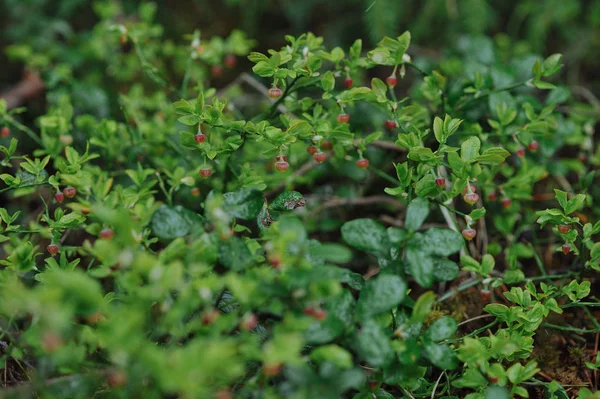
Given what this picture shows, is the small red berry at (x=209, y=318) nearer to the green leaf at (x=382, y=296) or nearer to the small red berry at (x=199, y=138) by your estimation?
the green leaf at (x=382, y=296)

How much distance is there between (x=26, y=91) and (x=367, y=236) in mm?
1790

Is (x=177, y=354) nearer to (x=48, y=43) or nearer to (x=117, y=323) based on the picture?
(x=117, y=323)

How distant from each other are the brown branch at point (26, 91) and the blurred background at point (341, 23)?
0.11 meters

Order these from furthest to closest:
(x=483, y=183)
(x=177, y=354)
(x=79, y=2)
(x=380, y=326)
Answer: (x=79, y=2) < (x=483, y=183) < (x=380, y=326) < (x=177, y=354)

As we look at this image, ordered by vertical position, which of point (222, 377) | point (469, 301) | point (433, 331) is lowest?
point (469, 301)

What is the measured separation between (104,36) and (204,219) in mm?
1373

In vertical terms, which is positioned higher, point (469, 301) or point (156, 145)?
point (156, 145)

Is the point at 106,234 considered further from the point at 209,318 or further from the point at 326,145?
the point at 326,145

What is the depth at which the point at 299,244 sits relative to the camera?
1037mm

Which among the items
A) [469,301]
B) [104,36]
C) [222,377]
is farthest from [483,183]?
[104,36]

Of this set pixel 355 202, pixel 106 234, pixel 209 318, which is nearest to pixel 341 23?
pixel 355 202

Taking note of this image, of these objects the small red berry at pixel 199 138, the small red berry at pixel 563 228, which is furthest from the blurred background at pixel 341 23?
the small red berry at pixel 199 138

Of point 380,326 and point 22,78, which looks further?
point 22,78

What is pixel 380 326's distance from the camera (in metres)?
1.12
